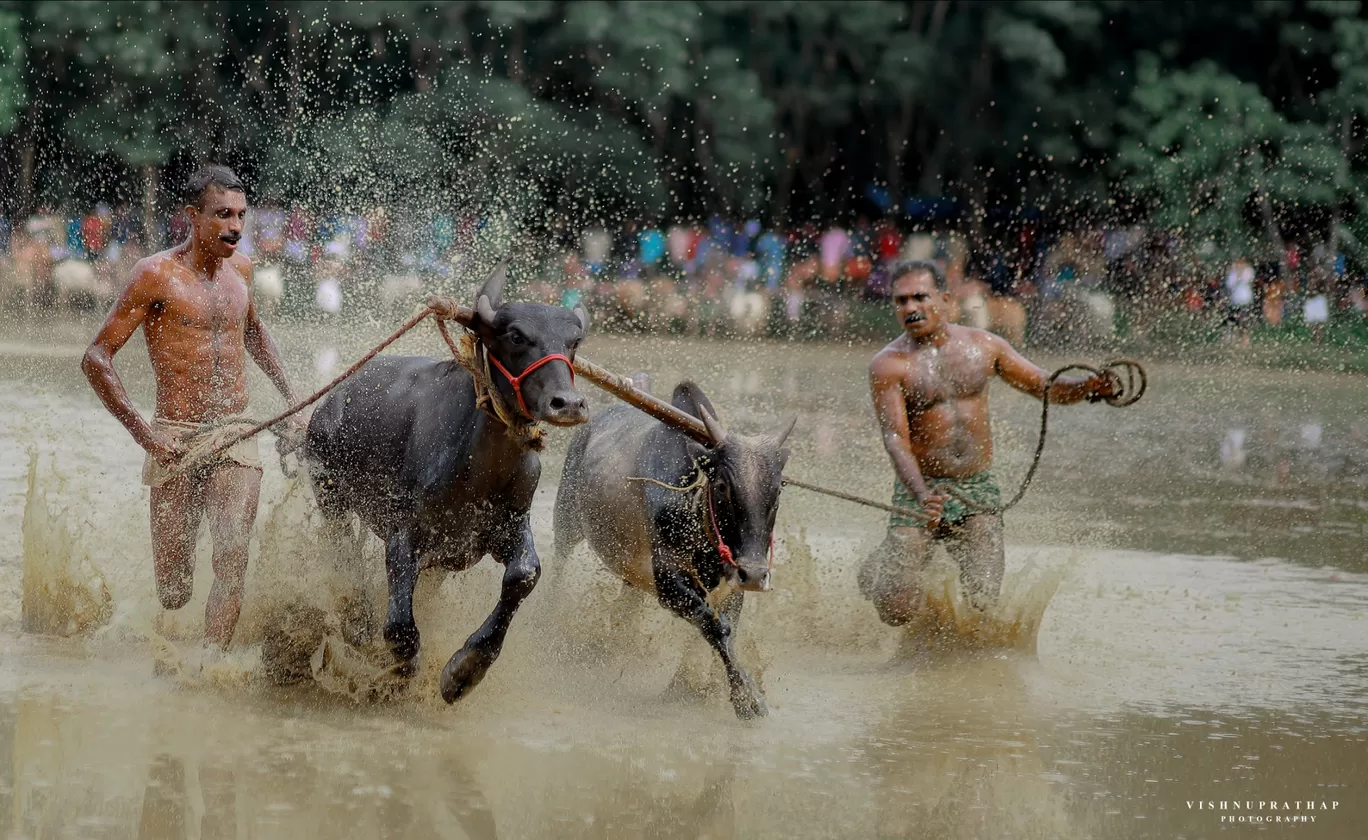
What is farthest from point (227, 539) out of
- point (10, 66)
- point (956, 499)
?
point (10, 66)

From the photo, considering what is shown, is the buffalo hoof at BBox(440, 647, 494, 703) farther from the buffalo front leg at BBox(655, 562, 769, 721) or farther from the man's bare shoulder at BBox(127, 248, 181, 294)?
the man's bare shoulder at BBox(127, 248, 181, 294)

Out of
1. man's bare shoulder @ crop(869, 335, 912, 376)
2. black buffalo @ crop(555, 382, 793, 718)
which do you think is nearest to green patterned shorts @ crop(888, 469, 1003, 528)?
man's bare shoulder @ crop(869, 335, 912, 376)

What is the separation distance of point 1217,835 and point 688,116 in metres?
20.7

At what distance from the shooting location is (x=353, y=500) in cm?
654

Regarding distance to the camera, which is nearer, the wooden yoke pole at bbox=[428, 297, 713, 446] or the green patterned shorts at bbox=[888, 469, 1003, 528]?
the wooden yoke pole at bbox=[428, 297, 713, 446]

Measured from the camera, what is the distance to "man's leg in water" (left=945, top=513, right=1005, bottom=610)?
6906 millimetres

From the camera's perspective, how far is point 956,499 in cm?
693

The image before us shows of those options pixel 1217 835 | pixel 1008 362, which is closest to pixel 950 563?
pixel 1008 362

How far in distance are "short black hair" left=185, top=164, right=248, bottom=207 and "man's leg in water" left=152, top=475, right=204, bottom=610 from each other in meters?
0.93

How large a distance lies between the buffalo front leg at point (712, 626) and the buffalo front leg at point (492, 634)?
51 cm

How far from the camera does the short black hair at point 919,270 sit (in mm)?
6984

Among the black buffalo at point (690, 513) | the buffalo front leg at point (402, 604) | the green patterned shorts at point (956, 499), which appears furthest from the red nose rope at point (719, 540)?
the green patterned shorts at point (956, 499)

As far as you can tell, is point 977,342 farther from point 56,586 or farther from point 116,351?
point 56,586

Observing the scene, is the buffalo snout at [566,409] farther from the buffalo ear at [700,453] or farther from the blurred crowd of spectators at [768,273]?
the blurred crowd of spectators at [768,273]
